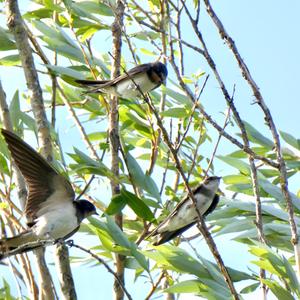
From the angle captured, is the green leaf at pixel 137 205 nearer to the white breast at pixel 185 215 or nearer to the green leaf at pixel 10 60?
the white breast at pixel 185 215

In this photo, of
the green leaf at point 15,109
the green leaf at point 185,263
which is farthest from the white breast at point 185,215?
the green leaf at point 15,109

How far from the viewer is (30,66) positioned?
96.0 inches

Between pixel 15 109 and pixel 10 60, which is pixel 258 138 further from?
pixel 10 60

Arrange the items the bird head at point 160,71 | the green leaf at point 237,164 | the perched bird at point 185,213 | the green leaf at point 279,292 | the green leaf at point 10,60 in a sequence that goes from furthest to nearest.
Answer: the bird head at point 160,71
the green leaf at point 10,60
the green leaf at point 237,164
the perched bird at point 185,213
the green leaf at point 279,292

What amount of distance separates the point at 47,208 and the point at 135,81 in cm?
65

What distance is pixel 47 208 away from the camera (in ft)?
9.16

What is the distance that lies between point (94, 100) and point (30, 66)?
95 cm

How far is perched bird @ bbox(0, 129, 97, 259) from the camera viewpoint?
2625 millimetres

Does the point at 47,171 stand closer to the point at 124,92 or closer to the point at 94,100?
the point at 124,92

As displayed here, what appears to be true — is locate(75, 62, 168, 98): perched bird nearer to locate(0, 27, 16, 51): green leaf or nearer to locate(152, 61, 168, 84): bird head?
locate(152, 61, 168, 84): bird head

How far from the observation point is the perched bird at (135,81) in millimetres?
2865

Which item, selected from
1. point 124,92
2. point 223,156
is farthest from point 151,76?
point 223,156

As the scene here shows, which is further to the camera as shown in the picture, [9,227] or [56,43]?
[56,43]

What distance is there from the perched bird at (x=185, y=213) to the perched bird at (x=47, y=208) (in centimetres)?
24
